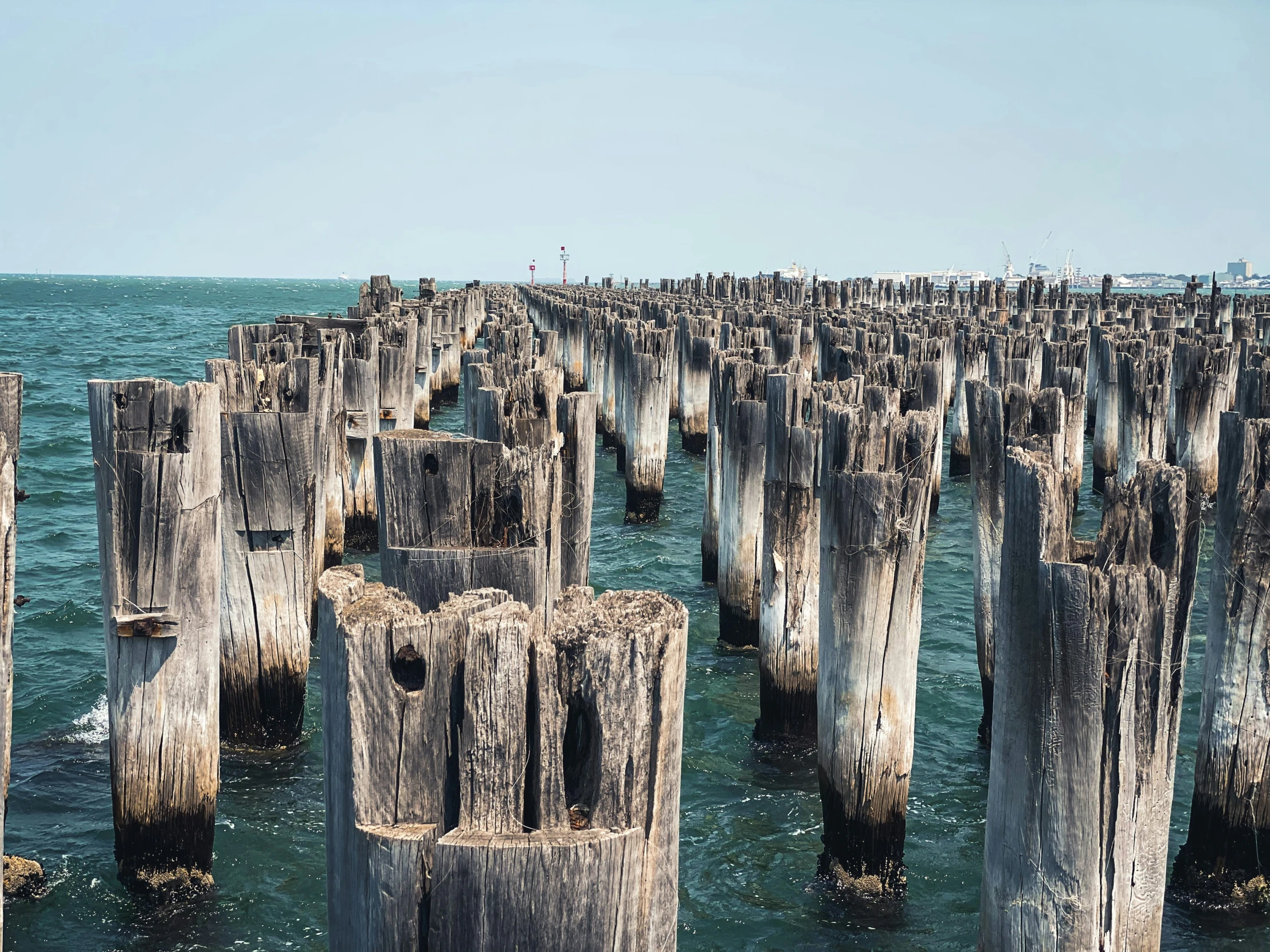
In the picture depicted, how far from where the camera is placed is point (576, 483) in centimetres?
626

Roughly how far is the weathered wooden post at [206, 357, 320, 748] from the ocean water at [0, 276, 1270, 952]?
46cm

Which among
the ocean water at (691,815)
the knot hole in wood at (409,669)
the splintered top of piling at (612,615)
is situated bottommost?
the ocean water at (691,815)

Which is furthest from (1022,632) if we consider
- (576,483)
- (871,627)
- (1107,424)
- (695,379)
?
(695,379)

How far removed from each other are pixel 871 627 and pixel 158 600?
3.38m

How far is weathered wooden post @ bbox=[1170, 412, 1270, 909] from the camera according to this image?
534cm

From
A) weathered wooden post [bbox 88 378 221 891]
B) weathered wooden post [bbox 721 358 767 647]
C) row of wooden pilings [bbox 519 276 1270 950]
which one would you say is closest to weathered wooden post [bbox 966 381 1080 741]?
row of wooden pilings [bbox 519 276 1270 950]

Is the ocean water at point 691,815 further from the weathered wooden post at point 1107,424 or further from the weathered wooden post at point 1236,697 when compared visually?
the weathered wooden post at point 1107,424

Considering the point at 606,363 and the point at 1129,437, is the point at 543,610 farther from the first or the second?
the point at 606,363

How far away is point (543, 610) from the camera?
3688mm

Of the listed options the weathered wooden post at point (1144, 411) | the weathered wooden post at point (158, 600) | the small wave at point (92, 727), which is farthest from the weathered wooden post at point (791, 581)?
the weathered wooden post at point (1144, 411)

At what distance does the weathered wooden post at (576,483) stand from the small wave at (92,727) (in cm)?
391

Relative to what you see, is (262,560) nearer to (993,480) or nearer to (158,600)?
(158,600)

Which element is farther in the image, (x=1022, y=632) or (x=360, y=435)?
(x=360, y=435)

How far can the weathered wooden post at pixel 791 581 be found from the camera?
7.51m
